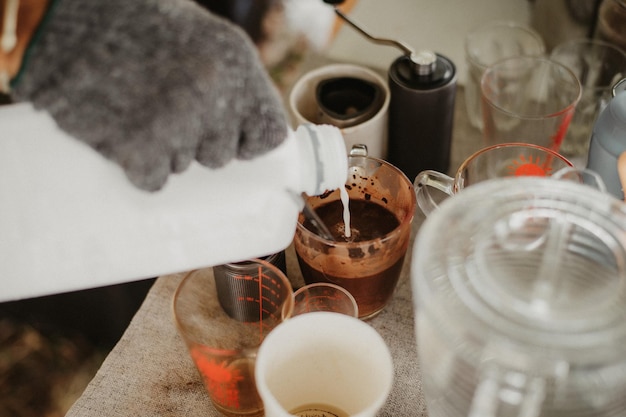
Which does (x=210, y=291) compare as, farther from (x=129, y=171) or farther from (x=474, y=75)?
(x=474, y=75)

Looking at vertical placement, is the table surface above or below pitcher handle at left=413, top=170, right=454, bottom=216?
below

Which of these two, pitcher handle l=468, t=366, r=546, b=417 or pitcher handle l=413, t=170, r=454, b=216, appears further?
pitcher handle l=413, t=170, r=454, b=216

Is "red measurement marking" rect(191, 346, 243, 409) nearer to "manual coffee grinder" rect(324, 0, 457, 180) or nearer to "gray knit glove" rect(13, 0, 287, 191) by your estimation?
"gray knit glove" rect(13, 0, 287, 191)

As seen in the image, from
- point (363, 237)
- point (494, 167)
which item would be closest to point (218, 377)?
point (363, 237)

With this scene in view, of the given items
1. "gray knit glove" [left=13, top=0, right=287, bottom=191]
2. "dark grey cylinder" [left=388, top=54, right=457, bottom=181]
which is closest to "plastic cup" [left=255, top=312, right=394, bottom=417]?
"gray knit glove" [left=13, top=0, right=287, bottom=191]

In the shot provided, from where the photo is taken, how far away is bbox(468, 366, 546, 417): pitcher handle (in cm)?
48

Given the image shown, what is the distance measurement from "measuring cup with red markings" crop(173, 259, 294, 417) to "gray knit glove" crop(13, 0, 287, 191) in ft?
0.57

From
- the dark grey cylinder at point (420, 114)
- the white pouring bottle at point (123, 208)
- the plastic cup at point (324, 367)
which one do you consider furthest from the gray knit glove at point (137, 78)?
the dark grey cylinder at point (420, 114)

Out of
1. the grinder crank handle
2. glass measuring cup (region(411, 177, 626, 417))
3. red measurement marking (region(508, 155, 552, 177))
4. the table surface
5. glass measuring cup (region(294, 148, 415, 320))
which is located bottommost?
the table surface

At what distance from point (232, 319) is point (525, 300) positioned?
1.05 feet

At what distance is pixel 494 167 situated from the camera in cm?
72

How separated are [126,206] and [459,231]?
0.25 m

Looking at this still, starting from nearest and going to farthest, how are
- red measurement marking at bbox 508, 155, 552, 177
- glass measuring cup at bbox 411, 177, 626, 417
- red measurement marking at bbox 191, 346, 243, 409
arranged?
glass measuring cup at bbox 411, 177, 626, 417
red measurement marking at bbox 191, 346, 243, 409
red measurement marking at bbox 508, 155, 552, 177

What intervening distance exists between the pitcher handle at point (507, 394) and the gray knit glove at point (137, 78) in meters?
0.26
